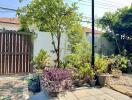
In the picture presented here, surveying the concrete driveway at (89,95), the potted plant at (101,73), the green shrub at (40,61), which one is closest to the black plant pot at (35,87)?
the concrete driveway at (89,95)

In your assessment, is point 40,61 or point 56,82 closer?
point 56,82

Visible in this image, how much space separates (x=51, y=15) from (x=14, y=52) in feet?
9.16

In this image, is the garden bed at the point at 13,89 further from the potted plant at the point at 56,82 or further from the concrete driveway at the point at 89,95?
the potted plant at the point at 56,82

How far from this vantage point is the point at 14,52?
9367 millimetres

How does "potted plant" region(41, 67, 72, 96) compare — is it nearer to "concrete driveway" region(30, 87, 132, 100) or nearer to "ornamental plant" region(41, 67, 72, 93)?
"ornamental plant" region(41, 67, 72, 93)

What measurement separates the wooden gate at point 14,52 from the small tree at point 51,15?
1421 mm

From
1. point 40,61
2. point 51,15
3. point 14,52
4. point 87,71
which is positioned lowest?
point 87,71

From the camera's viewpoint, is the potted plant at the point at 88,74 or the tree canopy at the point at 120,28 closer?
the potted plant at the point at 88,74

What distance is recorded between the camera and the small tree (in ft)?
24.7

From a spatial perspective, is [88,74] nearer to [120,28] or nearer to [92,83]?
[92,83]

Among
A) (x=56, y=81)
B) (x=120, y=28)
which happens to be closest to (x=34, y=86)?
(x=56, y=81)

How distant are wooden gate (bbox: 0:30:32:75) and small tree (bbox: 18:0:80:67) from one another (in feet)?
4.66

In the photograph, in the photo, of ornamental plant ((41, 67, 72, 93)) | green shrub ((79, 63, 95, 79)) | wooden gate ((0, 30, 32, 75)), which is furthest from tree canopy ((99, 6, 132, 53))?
ornamental plant ((41, 67, 72, 93))

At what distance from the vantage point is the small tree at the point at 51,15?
7523mm
